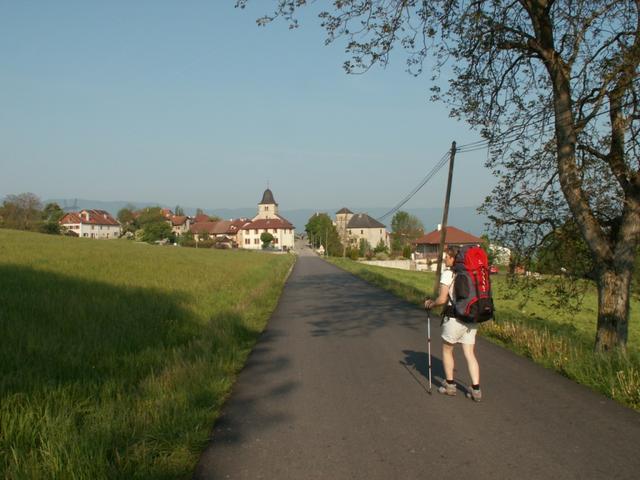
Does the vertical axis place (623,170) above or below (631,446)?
above

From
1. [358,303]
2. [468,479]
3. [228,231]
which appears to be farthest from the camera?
[228,231]

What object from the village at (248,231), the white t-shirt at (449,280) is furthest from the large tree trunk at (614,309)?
the village at (248,231)

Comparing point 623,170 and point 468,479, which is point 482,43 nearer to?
point 623,170

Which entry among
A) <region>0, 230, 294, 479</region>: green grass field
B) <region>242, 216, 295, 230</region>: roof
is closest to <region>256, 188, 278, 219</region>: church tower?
<region>242, 216, 295, 230</region>: roof

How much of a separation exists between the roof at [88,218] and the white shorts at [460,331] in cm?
14167

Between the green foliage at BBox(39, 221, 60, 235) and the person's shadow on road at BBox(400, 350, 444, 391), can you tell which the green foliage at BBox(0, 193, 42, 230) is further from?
the person's shadow on road at BBox(400, 350, 444, 391)

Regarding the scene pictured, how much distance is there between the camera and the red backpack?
5.75 metres

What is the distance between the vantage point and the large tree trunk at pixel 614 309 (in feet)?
27.5

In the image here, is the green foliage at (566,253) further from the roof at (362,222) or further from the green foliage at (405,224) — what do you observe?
the roof at (362,222)

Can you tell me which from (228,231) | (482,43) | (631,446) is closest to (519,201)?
(482,43)

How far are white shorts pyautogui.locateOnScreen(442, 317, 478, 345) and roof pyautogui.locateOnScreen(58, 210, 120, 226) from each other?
142 metres

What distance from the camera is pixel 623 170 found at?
29.3 feet

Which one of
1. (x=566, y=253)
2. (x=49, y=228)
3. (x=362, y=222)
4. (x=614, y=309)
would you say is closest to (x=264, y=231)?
(x=362, y=222)

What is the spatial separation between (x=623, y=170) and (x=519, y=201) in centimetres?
214
